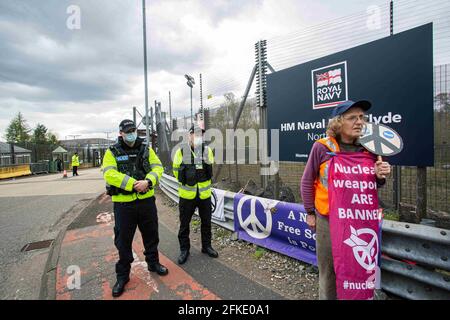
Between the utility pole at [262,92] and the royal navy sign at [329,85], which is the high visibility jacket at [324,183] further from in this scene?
the utility pole at [262,92]

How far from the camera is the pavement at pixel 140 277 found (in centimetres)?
285

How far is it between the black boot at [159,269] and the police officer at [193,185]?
321 mm

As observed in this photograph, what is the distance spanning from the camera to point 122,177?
298cm

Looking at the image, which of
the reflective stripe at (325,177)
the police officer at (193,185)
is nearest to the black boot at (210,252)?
the police officer at (193,185)

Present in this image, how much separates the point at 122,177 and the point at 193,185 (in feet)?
3.55

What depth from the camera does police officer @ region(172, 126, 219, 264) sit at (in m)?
3.75

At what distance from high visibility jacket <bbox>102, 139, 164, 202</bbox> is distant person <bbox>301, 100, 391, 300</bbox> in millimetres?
1939

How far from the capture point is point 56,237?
516cm

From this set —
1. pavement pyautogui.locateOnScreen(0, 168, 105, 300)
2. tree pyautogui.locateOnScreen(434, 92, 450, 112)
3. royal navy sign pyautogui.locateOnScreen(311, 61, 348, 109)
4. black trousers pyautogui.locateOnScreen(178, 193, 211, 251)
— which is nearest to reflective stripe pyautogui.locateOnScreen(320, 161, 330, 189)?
royal navy sign pyautogui.locateOnScreen(311, 61, 348, 109)

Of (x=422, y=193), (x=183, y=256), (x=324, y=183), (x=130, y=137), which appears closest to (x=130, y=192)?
(x=130, y=137)

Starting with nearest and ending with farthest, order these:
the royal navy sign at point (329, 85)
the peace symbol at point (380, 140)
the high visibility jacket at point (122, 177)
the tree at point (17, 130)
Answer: the peace symbol at point (380, 140)
the high visibility jacket at point (122, 177)
the royal navy sign at point (329, 85)
the tree at point (17, 130)

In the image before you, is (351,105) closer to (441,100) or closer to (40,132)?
(441,100)
